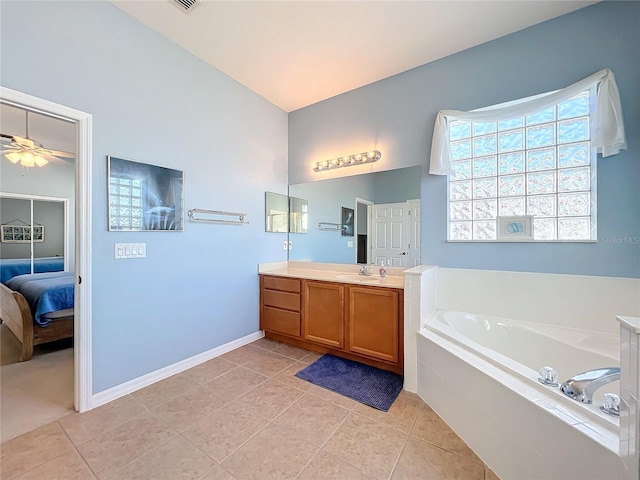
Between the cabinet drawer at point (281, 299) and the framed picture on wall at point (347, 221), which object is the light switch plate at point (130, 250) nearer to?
the cabinet drawer at point (281, 299)

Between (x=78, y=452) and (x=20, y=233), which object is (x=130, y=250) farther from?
(x=20, y=233)

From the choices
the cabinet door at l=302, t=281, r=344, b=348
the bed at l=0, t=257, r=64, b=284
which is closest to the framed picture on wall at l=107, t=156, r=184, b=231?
the cabinet door at l=302, t=281, r=344, b=348

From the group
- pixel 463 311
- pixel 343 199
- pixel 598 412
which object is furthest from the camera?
pixel 343 199

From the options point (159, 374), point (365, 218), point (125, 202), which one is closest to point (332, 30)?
point (365, 218)

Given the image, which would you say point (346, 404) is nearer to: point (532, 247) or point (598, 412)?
point (598, 412)

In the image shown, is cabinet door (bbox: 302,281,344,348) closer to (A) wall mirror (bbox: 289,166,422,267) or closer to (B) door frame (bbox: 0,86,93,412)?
(A) wall mirror (bbox: 289,166,422,267)

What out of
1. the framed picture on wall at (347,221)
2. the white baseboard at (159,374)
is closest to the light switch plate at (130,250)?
the white baseboard at (159,374)

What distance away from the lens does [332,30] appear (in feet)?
6.98

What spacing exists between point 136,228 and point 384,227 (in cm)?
227

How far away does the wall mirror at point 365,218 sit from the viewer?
8.73 feet

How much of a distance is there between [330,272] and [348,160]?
1.35 metres

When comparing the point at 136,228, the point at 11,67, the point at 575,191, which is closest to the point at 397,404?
the point at 575,191

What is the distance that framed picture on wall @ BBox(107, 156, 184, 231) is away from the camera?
1933 millimetres

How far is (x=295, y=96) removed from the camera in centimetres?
314
